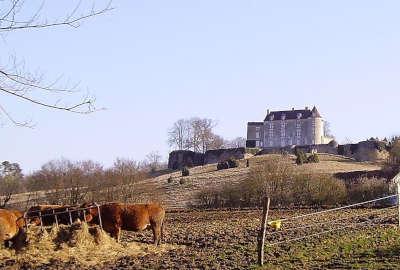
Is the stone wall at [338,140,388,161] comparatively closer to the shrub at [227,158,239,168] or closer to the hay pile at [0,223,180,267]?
the shrub at [227,158,239,168]

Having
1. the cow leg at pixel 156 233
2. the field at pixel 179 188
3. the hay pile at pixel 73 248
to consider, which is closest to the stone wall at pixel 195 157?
the field at pixel 179 188

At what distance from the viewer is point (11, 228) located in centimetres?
1716

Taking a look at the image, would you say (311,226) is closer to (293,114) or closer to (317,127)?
(317,127)

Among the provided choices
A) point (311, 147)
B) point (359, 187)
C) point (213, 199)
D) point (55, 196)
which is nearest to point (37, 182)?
point (55, 196)

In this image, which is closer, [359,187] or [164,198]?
[359,187]

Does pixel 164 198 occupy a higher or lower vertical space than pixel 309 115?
lower

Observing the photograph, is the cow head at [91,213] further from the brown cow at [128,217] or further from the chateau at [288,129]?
the chateau at [288,129]

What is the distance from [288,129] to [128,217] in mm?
105641

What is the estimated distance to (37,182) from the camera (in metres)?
50.2

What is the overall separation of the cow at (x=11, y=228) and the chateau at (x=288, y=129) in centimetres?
10335

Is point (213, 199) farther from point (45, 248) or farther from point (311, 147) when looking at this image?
point (311, 147)

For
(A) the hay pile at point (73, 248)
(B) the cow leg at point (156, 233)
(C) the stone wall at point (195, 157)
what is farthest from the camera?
(C) the stone wall at point (195, 157)

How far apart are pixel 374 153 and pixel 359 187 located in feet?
136

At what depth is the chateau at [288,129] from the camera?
120250 millimetres
